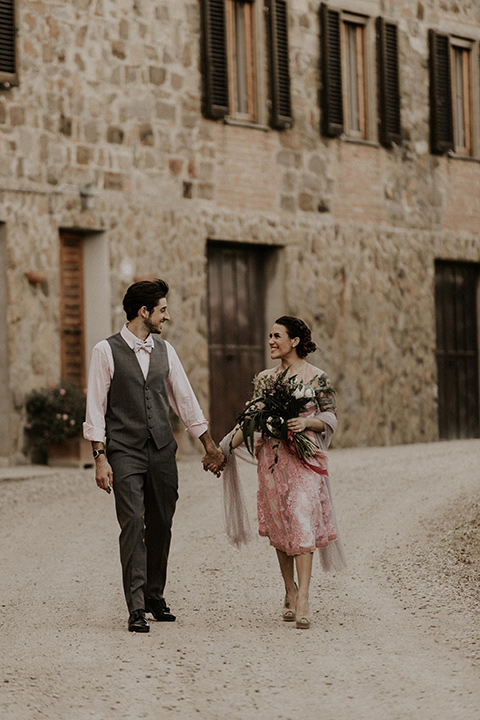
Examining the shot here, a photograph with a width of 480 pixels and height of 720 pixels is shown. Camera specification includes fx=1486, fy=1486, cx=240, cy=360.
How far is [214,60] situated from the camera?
1734 cm

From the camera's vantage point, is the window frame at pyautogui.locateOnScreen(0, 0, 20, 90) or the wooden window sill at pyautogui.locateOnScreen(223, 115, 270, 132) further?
the wooden window sill at pyautogui.locateOnScreen(223, 115, 270, 132)

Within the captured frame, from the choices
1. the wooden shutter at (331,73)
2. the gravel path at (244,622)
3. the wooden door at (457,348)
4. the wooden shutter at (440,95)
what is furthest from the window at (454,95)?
the gravel path at (244,622)

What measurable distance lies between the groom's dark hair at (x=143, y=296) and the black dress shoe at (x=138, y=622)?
1476 mm

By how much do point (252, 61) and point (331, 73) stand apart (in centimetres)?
134

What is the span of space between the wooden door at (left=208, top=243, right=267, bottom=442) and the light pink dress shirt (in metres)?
9.95

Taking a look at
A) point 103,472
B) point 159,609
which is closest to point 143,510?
point 103,472

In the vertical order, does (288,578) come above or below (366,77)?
below

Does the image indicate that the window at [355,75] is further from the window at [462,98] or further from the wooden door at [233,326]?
the wooden door at [233,326]

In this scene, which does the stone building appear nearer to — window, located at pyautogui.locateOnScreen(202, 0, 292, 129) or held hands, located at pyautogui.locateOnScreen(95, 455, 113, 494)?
window, located at pyautogui.locateOnScreen(202, 0, 292, 129)

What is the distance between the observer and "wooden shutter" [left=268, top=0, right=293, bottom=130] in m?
18.0

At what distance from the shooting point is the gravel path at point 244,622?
5.54 meters

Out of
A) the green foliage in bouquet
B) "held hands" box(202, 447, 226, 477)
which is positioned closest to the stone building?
the green foliage in bouquet

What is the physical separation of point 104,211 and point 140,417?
9109 mm

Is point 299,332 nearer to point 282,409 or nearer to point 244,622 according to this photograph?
point 282,409
